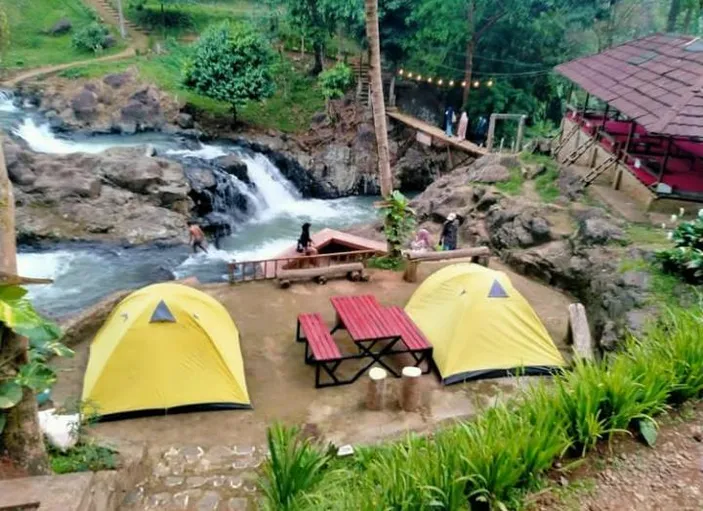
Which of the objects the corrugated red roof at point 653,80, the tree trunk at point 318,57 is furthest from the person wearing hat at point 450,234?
the tree trunk at point 318,57

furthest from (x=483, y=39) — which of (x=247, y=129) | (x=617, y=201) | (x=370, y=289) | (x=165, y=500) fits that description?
(x=165, y=500)

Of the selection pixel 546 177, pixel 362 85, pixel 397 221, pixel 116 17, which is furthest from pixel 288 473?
pixel 116 17

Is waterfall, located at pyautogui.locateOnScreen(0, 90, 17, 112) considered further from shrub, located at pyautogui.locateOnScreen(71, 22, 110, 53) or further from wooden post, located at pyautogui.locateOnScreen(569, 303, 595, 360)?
wooden post, located at pyautogui.locateOnScreen(569, 303, 595, 360)

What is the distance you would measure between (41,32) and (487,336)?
36.5m

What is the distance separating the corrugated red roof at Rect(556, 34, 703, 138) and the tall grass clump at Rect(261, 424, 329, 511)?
965 cm

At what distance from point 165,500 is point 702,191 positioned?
1239 centimetres

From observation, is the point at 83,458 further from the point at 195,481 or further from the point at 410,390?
the point at 410,390

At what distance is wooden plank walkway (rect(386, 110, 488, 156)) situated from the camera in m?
22.0

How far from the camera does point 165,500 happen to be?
5.84 m

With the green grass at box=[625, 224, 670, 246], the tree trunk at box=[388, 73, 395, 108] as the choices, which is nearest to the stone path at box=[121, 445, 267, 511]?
the green grass at box=[625, 224, 670, 246]

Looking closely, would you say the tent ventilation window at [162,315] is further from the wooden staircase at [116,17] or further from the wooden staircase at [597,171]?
the wooden staircase at [116,17]

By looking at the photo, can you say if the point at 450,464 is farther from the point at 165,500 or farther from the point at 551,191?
the point at 551,191

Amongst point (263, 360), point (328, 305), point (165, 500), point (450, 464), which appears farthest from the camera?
point (328, 305)

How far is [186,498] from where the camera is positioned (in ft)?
19.3
